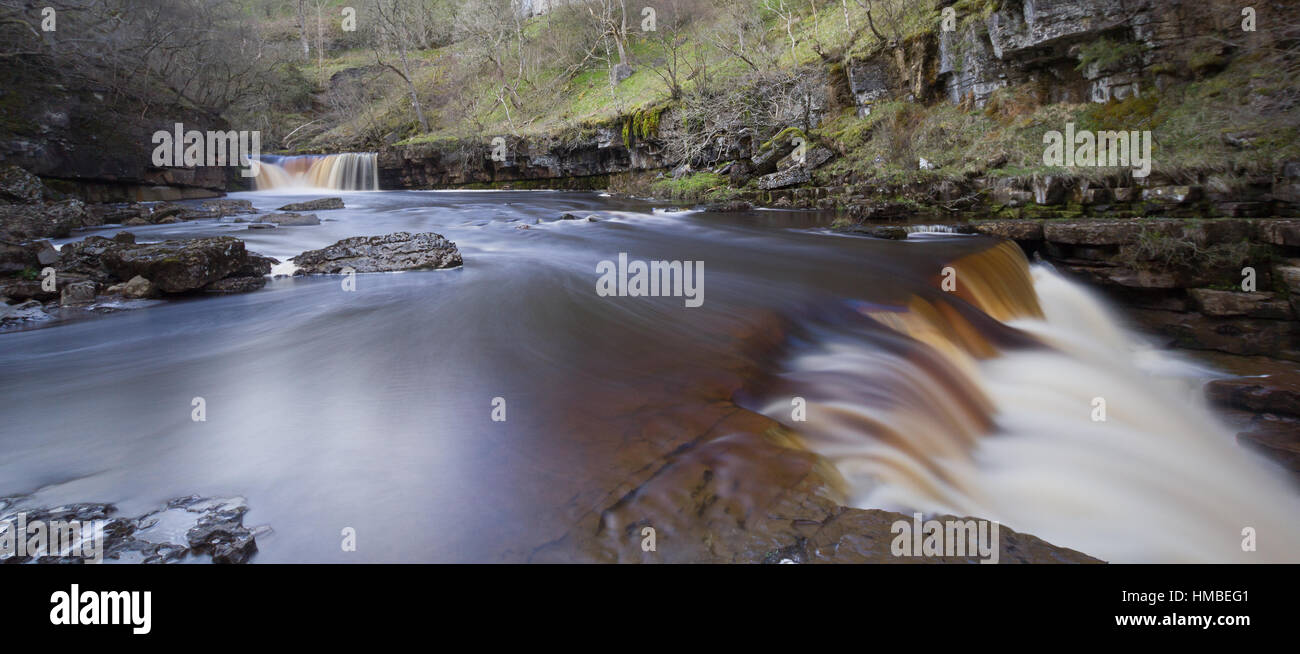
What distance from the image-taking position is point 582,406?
152 inches

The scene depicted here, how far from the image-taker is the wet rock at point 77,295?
686 centimetres

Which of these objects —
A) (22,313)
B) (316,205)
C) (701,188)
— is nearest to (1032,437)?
(22,313)

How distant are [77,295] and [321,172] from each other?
1947 centimetres

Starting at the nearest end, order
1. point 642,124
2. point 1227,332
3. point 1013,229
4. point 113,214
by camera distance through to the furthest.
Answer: point 1227,332
point 1013,229
point 113,214
point 642,124

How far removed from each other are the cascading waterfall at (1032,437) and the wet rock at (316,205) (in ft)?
53.3

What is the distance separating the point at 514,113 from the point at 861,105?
19678 mm

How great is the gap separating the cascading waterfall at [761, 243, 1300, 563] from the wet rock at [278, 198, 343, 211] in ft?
53.3

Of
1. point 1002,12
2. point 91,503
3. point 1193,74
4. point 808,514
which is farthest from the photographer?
point 1002,12

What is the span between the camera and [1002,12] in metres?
12.3

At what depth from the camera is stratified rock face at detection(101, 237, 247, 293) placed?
285 inches

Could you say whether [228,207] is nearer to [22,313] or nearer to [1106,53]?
[22,313]

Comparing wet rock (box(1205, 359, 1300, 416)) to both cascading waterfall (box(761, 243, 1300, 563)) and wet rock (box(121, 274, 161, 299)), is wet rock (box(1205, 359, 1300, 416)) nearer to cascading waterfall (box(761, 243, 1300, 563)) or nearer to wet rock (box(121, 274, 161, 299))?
cascading waterfall (box(761, 243, 1300, 563))
